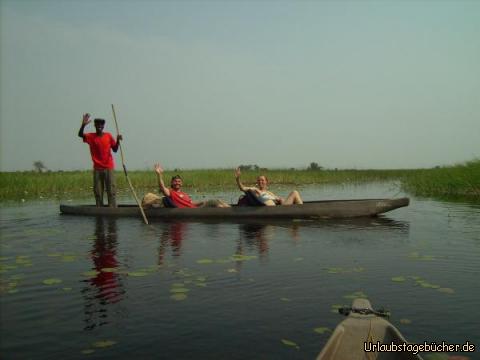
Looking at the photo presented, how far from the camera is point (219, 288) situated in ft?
16.9

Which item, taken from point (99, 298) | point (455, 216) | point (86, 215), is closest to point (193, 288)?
A: point (99, 298)

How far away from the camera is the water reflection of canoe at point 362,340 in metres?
2.86

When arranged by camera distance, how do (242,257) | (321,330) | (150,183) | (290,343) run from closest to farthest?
(290,343)
(321,330)
(242,257)
(150,183)

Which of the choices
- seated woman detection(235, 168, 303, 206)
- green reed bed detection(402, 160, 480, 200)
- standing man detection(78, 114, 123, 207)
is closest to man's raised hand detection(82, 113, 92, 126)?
standing man detection(78, 114, 123, 207)

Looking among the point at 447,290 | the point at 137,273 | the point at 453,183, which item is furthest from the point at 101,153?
the point at 453,183

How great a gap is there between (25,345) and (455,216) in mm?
11114

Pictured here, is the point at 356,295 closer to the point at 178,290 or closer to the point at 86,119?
the point at 178,290

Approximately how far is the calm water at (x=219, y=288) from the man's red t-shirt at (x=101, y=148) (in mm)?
2752

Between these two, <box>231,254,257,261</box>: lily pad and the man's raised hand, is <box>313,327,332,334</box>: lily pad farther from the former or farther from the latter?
the man's raised hand

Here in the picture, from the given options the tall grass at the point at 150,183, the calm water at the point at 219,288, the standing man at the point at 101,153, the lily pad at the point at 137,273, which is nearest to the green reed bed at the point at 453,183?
the tall grass at the point at 150,183

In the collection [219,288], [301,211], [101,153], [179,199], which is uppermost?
[101,153]

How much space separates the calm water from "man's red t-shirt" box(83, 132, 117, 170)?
275 centimetres

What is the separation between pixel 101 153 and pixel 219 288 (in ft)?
25.1

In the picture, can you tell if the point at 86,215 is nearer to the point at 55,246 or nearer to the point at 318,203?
the point at 55,246
